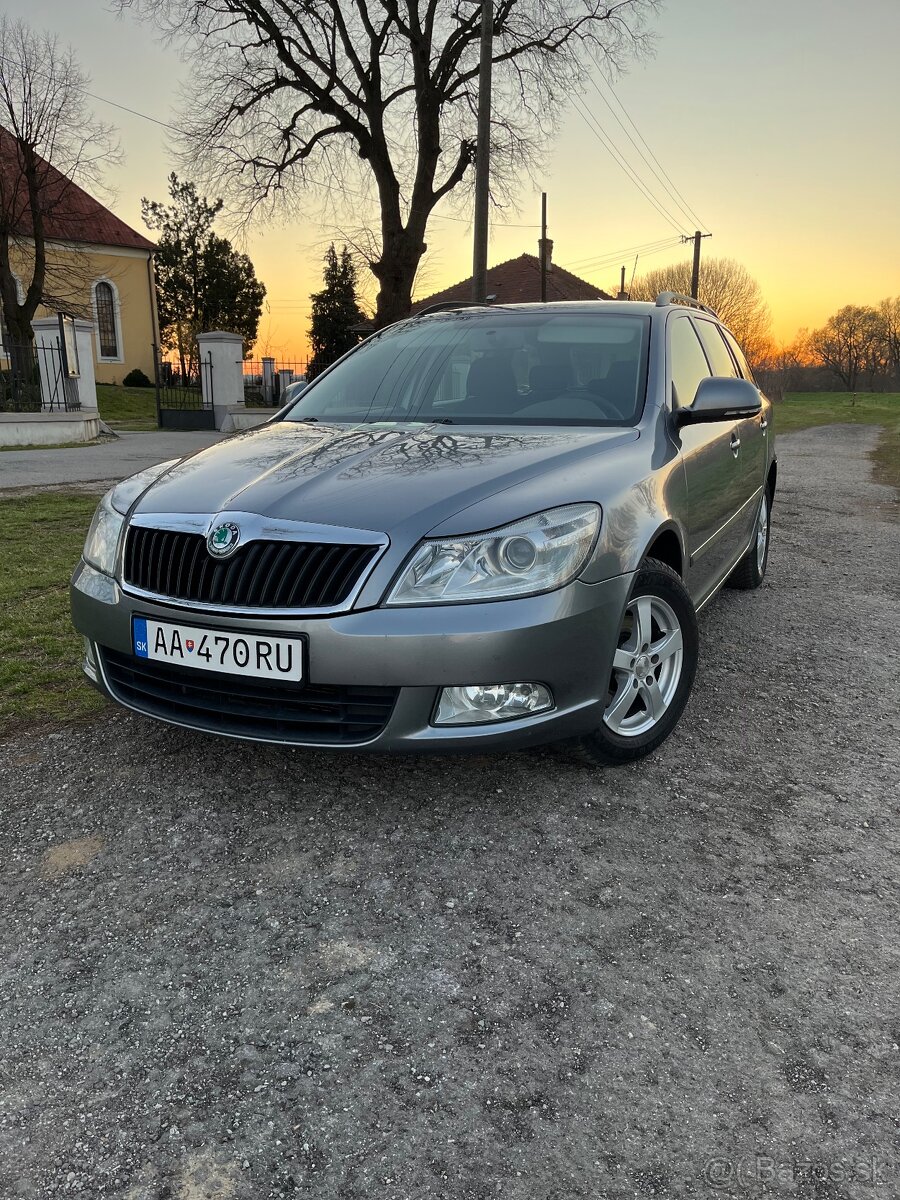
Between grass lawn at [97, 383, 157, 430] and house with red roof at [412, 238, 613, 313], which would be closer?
grass lawn at [97, 383, 157, 430]

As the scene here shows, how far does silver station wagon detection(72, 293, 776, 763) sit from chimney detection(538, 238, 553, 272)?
112 feet

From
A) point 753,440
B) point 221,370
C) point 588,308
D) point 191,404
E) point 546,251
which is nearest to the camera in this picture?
point 588,308

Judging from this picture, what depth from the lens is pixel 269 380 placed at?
3042 cm

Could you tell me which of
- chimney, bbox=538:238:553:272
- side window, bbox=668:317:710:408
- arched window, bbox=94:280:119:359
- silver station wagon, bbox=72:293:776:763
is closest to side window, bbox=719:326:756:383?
side window, bbox=668:317:710:408

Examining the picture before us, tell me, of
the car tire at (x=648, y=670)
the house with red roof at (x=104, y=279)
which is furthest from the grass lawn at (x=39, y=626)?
the house with red roof at (x=104, y=279)

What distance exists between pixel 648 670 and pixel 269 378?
1157 inches

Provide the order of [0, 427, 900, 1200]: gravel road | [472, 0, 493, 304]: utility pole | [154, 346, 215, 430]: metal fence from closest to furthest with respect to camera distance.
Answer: [0, 427, 900, 1200]: gravel road, [472, 0, 493, 304]: utility pole, [154, 346, 215, 430]: metal fence

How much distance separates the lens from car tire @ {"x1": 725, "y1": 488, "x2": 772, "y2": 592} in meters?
5.33

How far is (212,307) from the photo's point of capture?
2325 inches

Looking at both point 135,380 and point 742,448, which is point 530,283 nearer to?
point 135,380

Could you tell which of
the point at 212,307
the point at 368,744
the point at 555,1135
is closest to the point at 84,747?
the point at 368,744

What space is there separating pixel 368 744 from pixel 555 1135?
109cm

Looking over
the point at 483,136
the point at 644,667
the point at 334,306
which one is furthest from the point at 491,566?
the point at 334,306

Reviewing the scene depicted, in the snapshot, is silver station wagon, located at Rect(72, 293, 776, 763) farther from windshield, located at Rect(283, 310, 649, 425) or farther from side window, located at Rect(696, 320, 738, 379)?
side window, located at Rect(696, 320, 738, 379)
